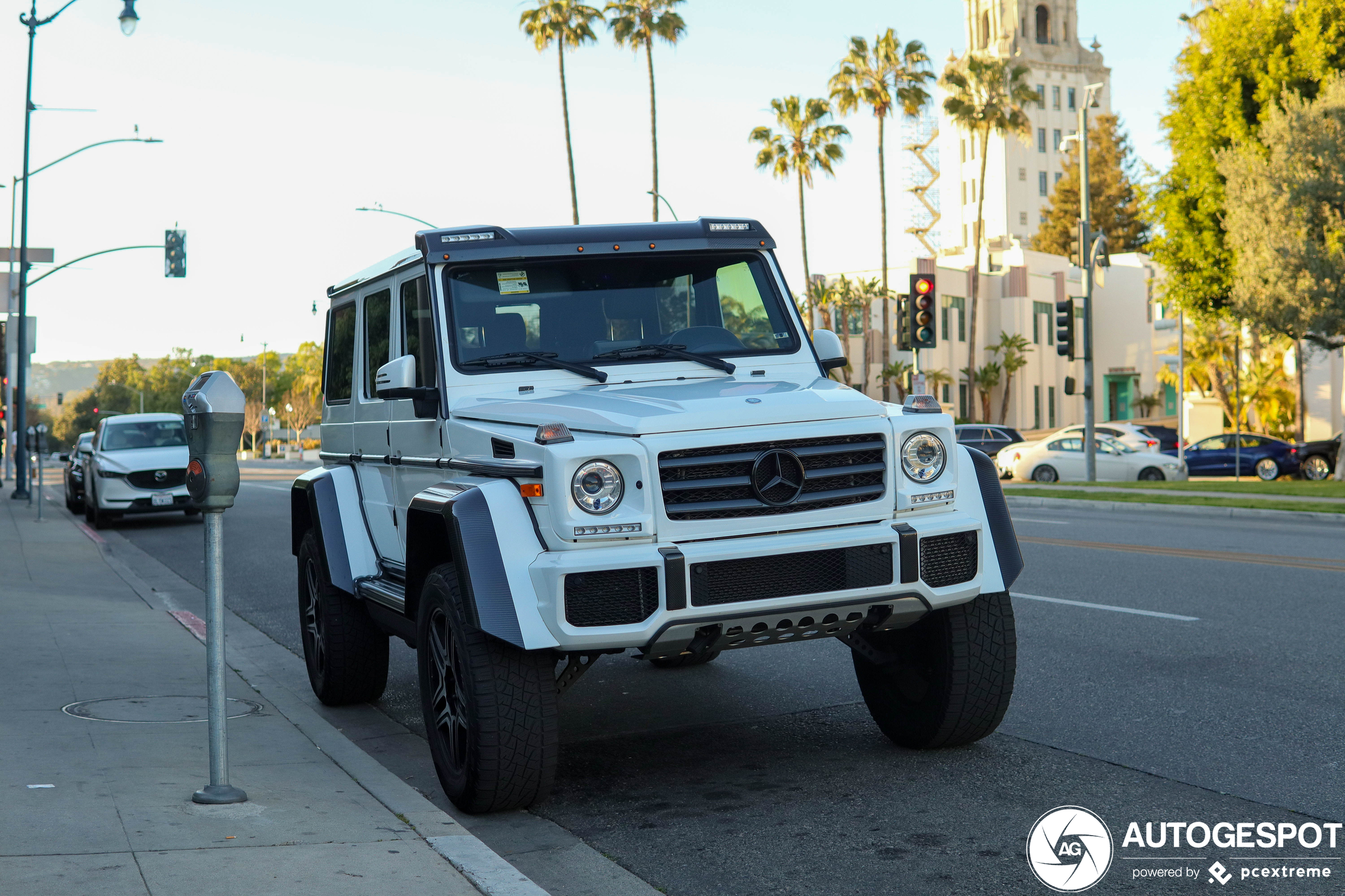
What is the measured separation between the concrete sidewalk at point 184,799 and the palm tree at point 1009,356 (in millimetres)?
62979

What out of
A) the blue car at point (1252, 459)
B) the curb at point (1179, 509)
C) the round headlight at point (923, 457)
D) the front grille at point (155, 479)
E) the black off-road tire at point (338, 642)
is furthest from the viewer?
the blue car at point (1252, 459)

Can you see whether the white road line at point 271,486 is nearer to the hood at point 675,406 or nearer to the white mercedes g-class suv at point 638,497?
the white mercedes g-class suv at point 638,497

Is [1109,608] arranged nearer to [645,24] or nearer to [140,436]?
[140,436]

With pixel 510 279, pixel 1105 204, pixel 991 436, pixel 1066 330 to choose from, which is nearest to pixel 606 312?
pixel 510 279

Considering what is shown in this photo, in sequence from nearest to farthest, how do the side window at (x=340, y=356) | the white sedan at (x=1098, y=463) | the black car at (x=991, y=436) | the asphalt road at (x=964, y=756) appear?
the asphalt road at (x=964, y=756), the side window at (x=340, y=356), the white sedan at (x=1098, y=463), the black car at (x=991, y=436)

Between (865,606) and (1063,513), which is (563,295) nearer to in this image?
(865,606)

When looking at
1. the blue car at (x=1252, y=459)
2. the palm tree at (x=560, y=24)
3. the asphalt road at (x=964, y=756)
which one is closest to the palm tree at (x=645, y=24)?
the palm tree at (x=560, y=24)

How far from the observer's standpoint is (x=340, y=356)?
777 cm

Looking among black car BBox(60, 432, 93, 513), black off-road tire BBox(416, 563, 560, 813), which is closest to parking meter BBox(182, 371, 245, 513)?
black off-road tire BBox(416, 563, 560, 813)

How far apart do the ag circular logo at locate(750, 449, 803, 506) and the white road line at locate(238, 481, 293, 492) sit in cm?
2864

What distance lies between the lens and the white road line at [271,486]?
3347 centimetres

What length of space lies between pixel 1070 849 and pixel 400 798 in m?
2.56

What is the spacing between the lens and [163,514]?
26.6 m

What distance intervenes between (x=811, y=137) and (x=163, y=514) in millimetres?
37874
